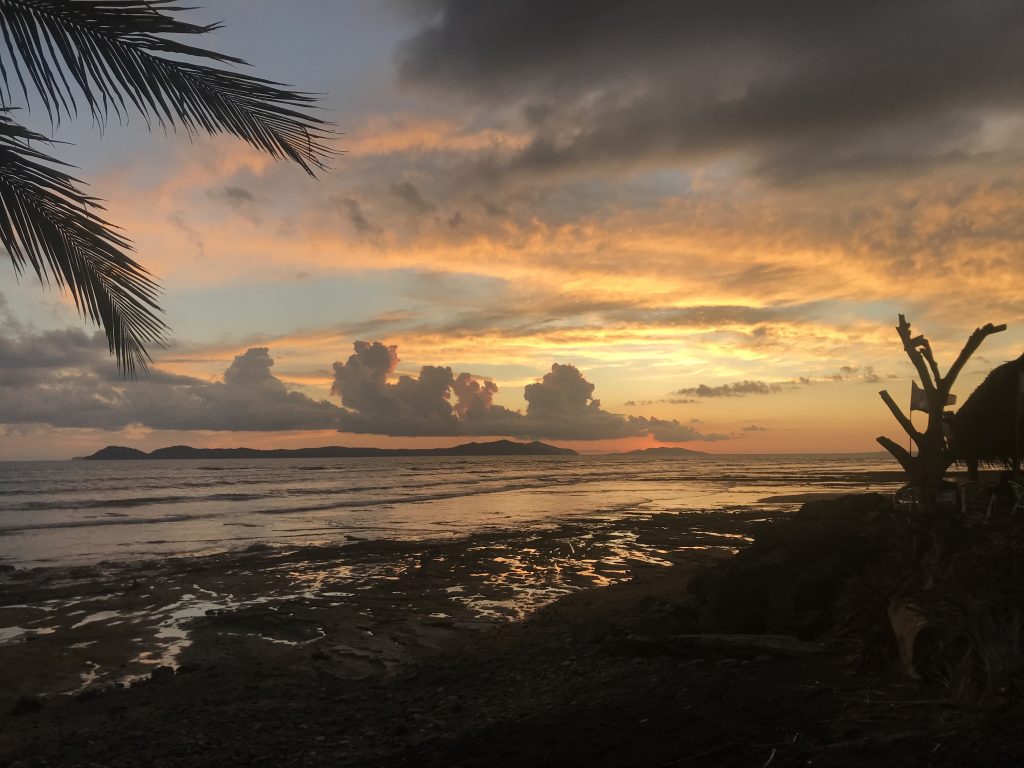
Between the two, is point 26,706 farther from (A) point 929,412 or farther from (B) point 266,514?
(B) point 266,514

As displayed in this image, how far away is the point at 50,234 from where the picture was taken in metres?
3.63

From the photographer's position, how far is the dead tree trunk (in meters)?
14.7

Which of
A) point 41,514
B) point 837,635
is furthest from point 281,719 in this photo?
point 41,514

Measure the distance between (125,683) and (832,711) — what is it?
7745 mm

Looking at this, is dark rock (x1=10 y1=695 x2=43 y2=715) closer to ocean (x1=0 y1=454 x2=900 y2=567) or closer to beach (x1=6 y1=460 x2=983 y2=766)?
beach (x1=6 y1=460 x2=983 y2=766)

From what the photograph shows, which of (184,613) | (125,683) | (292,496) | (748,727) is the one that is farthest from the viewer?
(292,496)

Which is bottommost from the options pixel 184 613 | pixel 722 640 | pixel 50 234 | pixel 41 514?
pixel 41 514

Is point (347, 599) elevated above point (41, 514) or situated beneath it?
elevated above

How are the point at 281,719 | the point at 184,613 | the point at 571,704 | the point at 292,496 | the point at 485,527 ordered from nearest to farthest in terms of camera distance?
the point at 571,704
the point at 281,719
the point at 184,613
the point at 485,527
the point at 292,496

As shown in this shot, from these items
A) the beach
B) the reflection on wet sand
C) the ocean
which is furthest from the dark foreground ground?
the ocean

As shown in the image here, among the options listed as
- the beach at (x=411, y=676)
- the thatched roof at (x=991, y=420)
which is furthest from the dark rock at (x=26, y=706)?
the thatched roof at (x=991, y=420)

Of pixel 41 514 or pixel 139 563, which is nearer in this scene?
pixel 139 563

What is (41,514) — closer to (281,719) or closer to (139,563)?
(139,563)

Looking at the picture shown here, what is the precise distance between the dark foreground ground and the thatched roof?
10883mm
